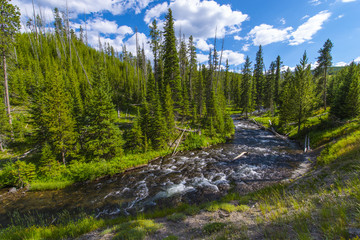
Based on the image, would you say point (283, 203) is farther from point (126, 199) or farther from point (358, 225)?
point (126, 199)

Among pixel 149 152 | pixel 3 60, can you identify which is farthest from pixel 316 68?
pixel 3 60

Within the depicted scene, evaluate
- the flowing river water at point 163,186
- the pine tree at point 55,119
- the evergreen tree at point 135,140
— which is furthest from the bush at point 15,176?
the evergreen tree at point 135,140

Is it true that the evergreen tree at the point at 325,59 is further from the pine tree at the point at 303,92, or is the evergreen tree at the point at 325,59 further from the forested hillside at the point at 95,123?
the pine tree at the point at 303,92

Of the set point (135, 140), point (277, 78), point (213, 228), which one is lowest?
point (135, 140)

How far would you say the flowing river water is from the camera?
10.6m

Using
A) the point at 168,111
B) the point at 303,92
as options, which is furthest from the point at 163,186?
the point at 303,92

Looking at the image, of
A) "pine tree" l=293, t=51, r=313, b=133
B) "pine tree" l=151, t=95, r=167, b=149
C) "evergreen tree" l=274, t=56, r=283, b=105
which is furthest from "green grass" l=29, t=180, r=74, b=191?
"evergreen tree" l=274, t=56, r=283, b=105

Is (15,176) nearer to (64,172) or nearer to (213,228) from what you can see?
(64,172)

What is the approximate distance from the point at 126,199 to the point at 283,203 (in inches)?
420

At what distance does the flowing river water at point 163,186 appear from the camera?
10586mm

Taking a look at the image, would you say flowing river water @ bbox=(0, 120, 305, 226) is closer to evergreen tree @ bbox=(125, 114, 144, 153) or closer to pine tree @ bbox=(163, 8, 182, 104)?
evergreen tree @ bbox=(125, 114, 144, 153)

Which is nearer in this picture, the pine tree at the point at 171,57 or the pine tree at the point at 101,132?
the pine tree at the point at 101,132

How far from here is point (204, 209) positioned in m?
7.76

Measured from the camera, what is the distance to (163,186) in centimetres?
1293
